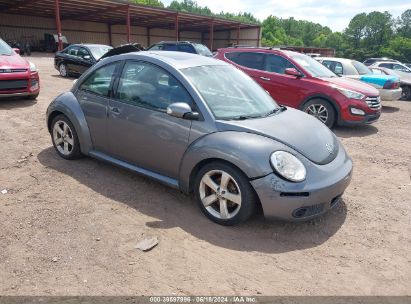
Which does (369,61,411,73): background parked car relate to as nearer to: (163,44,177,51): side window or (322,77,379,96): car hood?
(163,44,177,51): side window

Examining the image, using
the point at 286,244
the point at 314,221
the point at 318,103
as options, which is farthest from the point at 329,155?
the point at 318,103

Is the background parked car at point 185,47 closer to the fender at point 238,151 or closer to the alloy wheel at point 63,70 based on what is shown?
the alloy wheel at point 63,70

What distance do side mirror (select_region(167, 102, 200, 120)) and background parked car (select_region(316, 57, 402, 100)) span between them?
8.29 m

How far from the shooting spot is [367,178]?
4.92m

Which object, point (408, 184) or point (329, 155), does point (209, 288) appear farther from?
point (408, 184)

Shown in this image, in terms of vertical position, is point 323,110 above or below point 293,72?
below

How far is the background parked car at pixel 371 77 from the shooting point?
10.6 metres

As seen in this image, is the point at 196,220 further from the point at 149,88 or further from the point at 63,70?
the point at 63,70

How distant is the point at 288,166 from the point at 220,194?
2.33ft

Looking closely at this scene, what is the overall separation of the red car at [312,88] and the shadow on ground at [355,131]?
0.24m

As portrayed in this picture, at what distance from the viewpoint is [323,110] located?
7676 millimetres

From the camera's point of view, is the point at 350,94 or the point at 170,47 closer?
the point at 350,94

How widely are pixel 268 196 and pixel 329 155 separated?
892mm

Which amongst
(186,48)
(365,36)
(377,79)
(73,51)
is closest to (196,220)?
(377,79)
